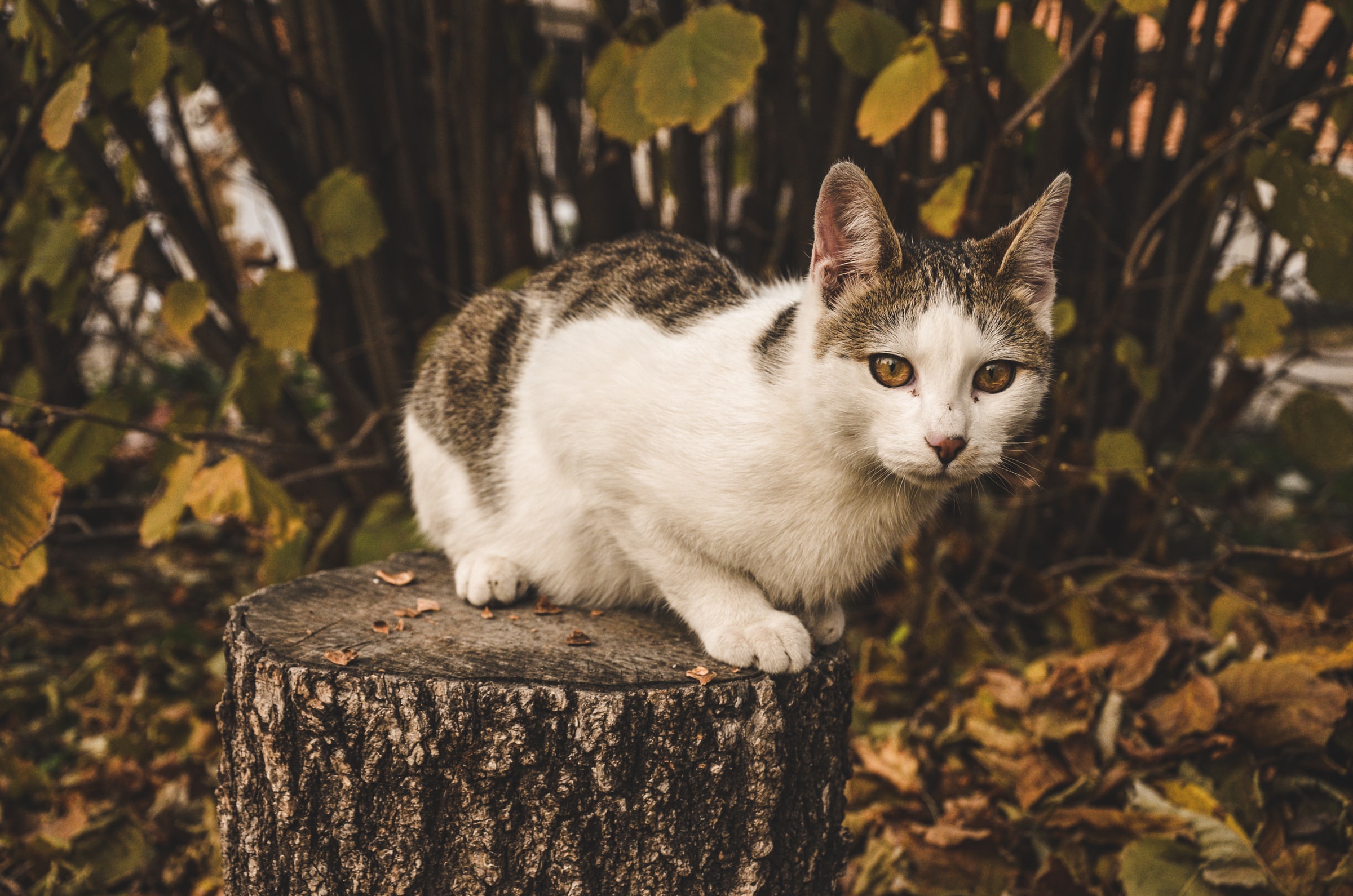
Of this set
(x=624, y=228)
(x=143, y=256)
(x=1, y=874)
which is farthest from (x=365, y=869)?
(x=624, y=228)

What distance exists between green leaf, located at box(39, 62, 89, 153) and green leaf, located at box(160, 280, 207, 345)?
0.50 metres

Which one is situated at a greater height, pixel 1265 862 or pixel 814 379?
pixel 814 379

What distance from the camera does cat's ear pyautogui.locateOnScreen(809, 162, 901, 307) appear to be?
1.58 m

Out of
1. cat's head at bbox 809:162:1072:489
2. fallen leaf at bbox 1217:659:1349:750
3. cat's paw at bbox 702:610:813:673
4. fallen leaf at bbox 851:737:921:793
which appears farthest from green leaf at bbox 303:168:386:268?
fallen leaf at bbox 1217:659:1349:750

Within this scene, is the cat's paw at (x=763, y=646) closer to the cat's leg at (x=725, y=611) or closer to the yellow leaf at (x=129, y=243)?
the cat's leg at (x=725, y=611)

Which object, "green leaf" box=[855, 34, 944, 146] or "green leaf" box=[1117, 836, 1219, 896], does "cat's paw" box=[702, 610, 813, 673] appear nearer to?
"green leaf" box=[1117, 836, 1219, 896]

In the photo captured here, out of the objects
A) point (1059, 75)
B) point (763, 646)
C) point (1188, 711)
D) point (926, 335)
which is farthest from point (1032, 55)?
point (1188, 711)

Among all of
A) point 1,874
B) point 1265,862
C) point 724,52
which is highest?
point 724,52

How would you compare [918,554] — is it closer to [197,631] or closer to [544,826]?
[544,826]

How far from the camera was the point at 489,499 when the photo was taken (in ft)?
7.25

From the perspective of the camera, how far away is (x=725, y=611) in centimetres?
177

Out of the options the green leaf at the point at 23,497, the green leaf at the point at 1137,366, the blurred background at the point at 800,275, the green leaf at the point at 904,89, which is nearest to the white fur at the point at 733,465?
Answer: the blurred background at the point at 800,275

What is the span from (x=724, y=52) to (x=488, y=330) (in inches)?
33.3

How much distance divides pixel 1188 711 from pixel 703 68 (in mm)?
1934
